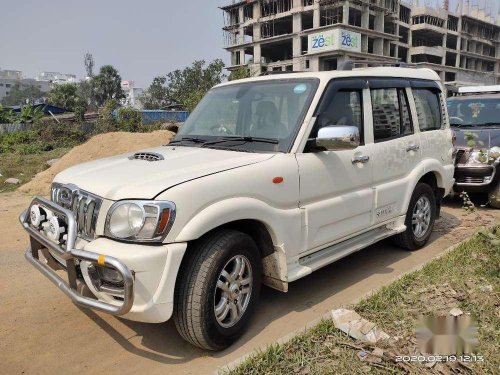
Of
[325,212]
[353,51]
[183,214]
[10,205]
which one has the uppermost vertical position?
[353,51]

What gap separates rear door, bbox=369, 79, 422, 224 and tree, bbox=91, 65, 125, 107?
252 feet

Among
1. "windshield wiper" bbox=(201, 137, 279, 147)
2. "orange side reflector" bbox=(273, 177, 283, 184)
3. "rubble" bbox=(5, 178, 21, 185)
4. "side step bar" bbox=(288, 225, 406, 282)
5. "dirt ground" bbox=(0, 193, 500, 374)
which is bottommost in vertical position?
"rubble" bbox=(5, 178, 21, 185)

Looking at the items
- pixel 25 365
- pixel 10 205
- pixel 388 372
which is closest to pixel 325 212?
pixel 388 372

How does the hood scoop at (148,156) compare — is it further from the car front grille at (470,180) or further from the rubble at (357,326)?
the car front grille at (470,180)

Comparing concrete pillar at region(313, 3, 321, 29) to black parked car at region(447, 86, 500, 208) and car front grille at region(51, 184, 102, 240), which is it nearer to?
black parked car at region(447, 86, 500, 208)

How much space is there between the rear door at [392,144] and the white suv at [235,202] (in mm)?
19

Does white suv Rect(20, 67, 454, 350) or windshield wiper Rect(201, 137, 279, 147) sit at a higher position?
windshield wiper Rect(201, 137, 279, 147)

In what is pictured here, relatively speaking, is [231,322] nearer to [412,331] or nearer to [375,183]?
[412,331]

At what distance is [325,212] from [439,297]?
1.17m

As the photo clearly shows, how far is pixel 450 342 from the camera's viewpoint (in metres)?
2.85

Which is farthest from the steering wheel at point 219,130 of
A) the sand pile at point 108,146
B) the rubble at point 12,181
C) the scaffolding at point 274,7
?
the scaffolding at point 274,7

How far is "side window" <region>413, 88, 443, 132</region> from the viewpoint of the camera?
5.09 metres

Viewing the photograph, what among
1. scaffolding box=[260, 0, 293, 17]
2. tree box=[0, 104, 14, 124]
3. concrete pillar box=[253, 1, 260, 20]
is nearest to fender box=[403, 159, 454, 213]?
tree box=[0, 104, 14, 124]

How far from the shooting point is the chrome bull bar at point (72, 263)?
2.56 meters
